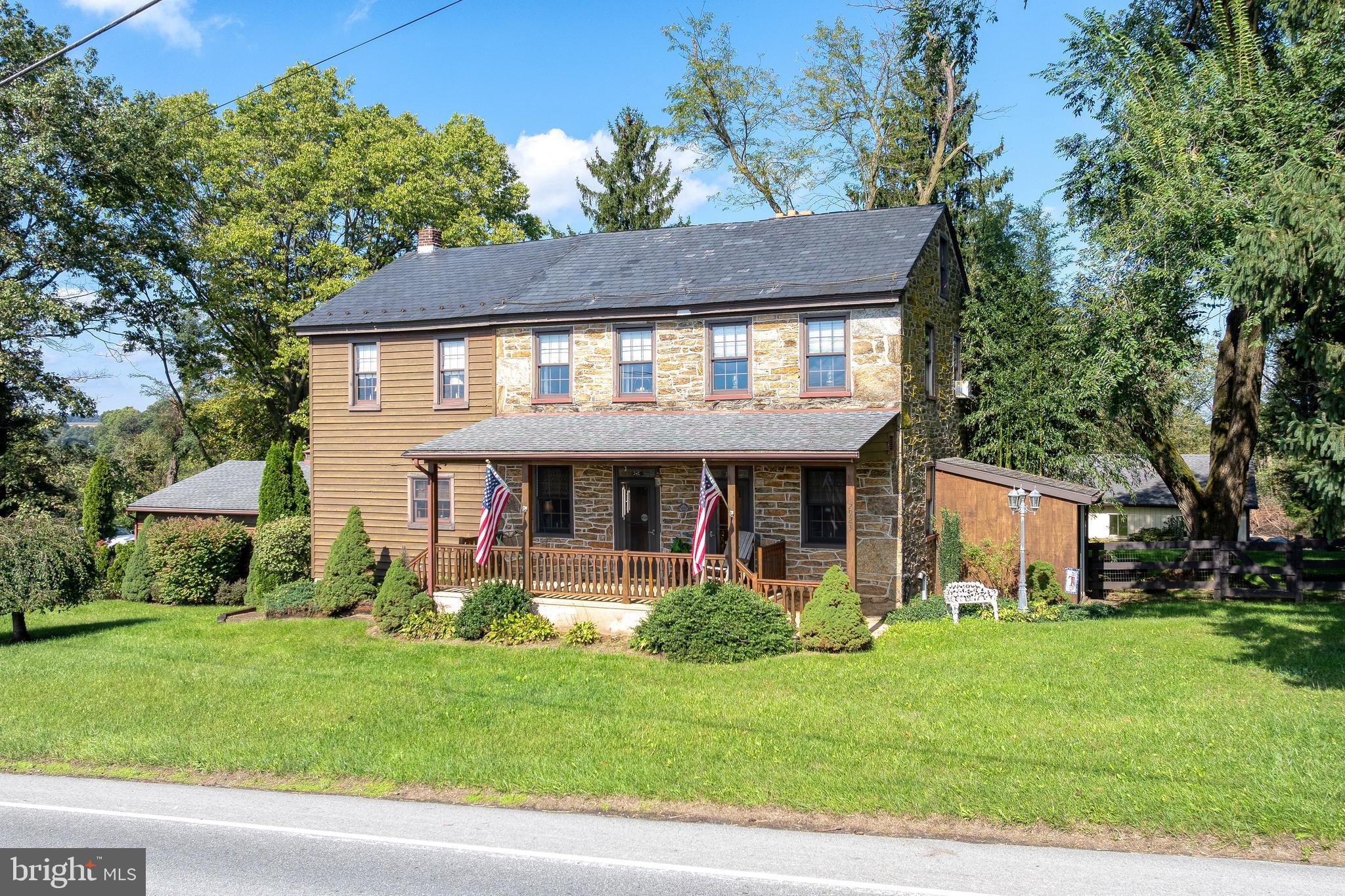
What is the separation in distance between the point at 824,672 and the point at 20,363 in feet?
83.7

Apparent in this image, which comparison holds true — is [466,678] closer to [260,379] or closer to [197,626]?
[197,626]

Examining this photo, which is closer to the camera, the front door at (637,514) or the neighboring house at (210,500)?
the front door at (637,514)

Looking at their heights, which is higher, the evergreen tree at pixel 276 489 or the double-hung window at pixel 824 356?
the double-hung window at pixel 824 356

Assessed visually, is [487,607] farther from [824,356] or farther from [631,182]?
[631,182]

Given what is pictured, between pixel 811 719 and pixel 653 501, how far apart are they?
8.18 meters

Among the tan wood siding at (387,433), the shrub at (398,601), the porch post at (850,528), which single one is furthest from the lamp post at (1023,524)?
the shrub at (398,601)

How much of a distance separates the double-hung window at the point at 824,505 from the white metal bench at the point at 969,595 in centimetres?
210

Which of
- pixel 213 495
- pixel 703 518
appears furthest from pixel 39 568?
pixel 703 518

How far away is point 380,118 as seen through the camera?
34.1 m

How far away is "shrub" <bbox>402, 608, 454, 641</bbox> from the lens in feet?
52.9

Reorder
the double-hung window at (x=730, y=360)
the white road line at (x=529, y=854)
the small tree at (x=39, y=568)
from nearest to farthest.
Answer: the white road line at (x=529, y=854) → the small tree at (x=39, y=568) → the double-hung window at (x=730, y=360)

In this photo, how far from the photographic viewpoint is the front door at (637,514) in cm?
1772

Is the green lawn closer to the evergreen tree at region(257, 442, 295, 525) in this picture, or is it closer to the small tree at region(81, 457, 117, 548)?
the evergreen tree at region(257, 442, 295, 525)

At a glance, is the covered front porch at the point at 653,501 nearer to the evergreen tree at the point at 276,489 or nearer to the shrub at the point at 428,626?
the shrub at the point at 428,626
